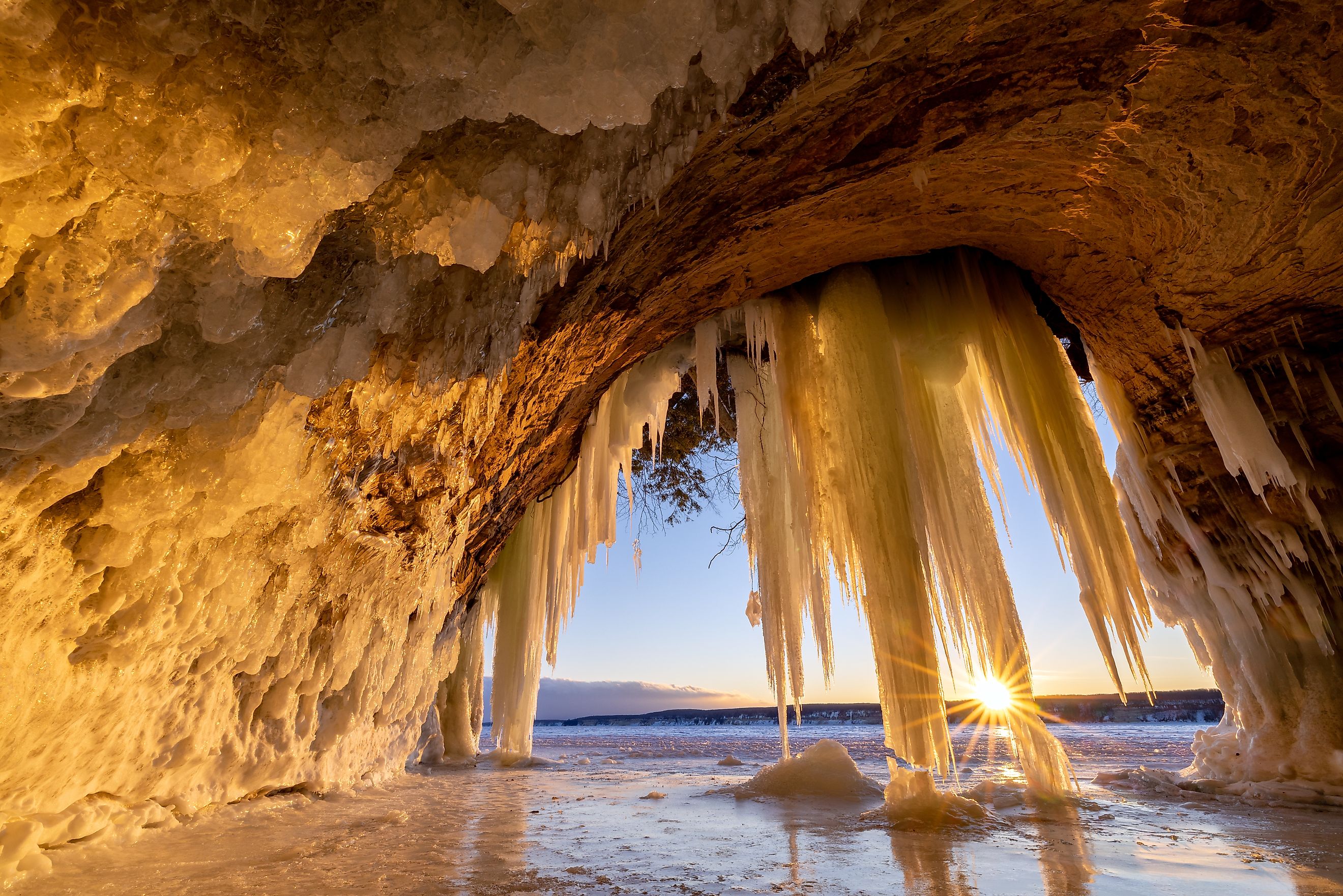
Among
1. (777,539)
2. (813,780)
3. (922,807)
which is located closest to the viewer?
(922,807)

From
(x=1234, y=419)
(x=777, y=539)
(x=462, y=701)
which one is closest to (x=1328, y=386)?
(x=1234, y=419)

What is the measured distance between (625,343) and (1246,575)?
4.87 metres

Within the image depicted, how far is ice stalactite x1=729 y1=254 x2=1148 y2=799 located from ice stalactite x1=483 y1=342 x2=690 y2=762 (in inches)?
38.8

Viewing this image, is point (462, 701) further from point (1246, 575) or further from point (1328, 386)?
point (1328, 386)

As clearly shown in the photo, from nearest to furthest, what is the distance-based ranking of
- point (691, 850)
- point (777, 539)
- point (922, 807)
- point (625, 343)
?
point (691, 850) < point (922, 807) < point (625, 343) < point (777, 539)

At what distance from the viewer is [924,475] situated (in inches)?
136

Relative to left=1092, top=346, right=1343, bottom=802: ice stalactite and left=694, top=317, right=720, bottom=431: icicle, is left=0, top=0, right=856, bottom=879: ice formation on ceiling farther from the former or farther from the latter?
left=1092, top=346, right=1343, bottom=802: ice stalactite

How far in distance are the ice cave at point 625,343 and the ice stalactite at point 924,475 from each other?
0.03 meters

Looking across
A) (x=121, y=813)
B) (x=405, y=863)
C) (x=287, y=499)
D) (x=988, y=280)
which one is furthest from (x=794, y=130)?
(x=121, y=813)

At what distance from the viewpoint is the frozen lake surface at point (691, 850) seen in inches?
58.7

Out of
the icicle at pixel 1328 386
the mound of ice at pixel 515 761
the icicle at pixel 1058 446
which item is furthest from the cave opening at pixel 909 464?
the mound of ice at pixel 515 761

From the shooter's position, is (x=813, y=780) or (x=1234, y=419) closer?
(x=1234, y=419)

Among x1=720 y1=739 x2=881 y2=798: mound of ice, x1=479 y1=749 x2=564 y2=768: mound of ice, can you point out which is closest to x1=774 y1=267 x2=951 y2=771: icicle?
x1=720 y1=739 x2=881 y2=798: mound of ice

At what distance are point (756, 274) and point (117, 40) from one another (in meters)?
2.72
